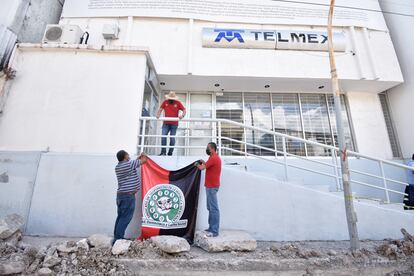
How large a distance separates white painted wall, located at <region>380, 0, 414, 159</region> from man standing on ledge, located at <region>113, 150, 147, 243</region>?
324 inches

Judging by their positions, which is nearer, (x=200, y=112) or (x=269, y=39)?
(x=269, y=39)

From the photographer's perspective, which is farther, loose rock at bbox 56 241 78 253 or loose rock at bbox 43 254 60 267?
loose rock at bbox 56 241 78 253

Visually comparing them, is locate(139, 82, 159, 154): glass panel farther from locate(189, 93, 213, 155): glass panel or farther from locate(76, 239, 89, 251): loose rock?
locate(76, 239, 89, 251): loose rock

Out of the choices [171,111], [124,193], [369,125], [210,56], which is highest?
[210,56]

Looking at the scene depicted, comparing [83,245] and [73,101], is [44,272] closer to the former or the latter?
[83,245]

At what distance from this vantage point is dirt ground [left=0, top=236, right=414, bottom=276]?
3.00 m

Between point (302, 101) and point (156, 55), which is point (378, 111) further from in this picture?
point (156, 55)

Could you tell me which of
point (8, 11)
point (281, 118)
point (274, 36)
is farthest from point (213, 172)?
point (8, 11)

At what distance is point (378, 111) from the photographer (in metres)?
7.36

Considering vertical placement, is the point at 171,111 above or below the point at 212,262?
above

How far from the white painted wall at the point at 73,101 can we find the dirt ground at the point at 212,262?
213 cm

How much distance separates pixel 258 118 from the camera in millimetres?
7301

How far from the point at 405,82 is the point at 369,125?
1.77 meters

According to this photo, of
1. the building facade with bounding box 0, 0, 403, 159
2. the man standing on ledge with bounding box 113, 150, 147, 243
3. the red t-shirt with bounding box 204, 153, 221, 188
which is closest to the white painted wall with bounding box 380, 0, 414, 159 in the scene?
the building facade with bounding box 0, 0, 403, 159
